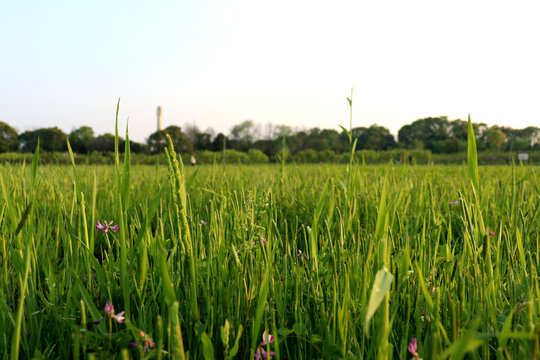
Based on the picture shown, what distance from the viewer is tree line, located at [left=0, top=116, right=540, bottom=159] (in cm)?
2859

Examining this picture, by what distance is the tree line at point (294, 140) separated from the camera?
93.8 feet

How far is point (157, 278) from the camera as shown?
0.87m

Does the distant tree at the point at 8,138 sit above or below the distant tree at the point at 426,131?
below

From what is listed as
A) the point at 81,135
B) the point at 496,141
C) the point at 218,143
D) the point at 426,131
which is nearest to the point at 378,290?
the point at 218,143

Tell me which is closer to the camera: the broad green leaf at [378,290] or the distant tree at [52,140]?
the broad green leaf at [378,290]

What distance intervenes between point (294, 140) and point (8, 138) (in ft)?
84.1

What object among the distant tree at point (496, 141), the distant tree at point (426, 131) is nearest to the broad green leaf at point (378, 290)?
the distant tree at point (496, 141)

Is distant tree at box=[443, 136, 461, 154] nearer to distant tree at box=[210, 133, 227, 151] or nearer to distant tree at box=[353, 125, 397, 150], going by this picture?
distant tree at box=[353, 125, 397, 150]

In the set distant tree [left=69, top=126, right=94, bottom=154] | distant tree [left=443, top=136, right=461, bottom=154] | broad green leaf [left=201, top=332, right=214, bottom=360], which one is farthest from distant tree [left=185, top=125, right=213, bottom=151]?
broad green leaf [left=201, top=332, right=214, bottom=360]

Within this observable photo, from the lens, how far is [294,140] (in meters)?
34.7

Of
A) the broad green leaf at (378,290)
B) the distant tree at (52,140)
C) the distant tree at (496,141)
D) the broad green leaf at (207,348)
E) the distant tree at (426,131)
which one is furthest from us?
the distant tree at (426,131)

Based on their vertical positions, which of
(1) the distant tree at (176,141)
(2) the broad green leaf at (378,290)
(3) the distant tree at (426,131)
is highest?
(3) the distant tree at (426,131)

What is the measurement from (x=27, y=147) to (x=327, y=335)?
3752 centimetres

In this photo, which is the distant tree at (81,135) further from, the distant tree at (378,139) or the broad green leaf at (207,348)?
the broad green leaf at (207,348)
